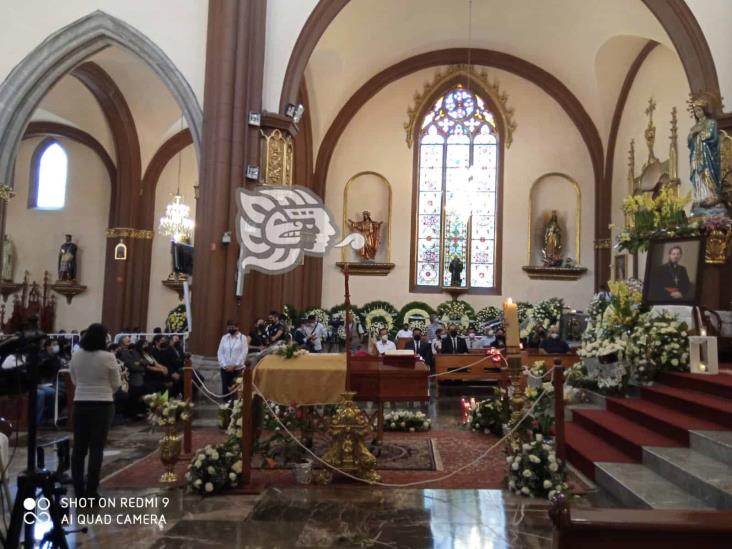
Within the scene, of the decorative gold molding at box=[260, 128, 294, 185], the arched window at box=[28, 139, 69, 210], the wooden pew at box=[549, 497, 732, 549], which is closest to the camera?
the wooden pew at box=[549, 497, 732, 549]

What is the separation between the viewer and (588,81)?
53.3ft

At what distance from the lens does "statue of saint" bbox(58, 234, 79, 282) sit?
18281 mm

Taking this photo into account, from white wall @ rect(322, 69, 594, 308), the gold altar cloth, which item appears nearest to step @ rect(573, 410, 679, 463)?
the gold altar cloth

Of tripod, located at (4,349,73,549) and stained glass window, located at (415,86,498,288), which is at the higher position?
stained glass window, located at (415,86,498,288)

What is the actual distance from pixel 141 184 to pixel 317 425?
46.3 feet

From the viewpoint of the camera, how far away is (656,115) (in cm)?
1447

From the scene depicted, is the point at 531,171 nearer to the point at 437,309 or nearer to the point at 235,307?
the point at 437,309

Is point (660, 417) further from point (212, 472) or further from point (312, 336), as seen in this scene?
point (312, 336)

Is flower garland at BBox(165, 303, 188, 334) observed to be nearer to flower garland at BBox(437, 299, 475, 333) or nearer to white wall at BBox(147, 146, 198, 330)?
white wall at BBox(147, 146, 198, 330)

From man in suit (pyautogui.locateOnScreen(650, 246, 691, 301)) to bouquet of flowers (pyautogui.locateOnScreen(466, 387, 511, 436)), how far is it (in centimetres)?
263

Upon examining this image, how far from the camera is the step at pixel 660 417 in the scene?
537cm

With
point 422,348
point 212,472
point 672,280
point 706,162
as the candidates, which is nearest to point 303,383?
point 212,472

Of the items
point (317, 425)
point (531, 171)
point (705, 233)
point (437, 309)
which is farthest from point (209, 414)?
point (531, 171)

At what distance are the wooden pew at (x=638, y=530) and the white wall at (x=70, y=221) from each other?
18.9 meters
